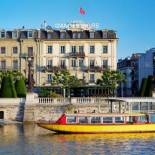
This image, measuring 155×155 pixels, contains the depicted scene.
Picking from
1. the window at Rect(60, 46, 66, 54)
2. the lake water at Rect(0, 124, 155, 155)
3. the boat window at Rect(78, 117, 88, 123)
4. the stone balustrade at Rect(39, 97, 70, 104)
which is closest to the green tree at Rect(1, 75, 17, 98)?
the stone balustrade at Rect(39, 97, 70, 104)

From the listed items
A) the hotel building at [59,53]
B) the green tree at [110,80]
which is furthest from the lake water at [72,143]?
the hotel building at [59,53]

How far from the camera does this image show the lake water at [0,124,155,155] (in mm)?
52050

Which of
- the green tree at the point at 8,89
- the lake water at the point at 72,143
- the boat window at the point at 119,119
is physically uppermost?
the green tree at the point at 8,89

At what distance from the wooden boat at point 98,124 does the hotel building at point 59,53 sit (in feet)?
169

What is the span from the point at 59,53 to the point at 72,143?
6110 centimetres

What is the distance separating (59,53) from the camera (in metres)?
118

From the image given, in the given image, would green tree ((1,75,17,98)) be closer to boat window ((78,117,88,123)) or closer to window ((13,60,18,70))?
boat window ((78,117,88,123))

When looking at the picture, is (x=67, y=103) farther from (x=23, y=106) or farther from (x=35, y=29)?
(x=35, y=29)

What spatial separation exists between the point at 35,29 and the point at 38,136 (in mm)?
57317

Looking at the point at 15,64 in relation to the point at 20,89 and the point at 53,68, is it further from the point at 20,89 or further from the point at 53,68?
the point at 20,89

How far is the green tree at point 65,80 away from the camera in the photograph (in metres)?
111

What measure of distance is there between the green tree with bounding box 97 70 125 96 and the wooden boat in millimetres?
45212

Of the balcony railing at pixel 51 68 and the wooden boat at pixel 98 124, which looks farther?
the balcony railing at pixel 51 68

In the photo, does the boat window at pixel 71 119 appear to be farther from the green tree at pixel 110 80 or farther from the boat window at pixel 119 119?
the green tree at pixel 110 80
